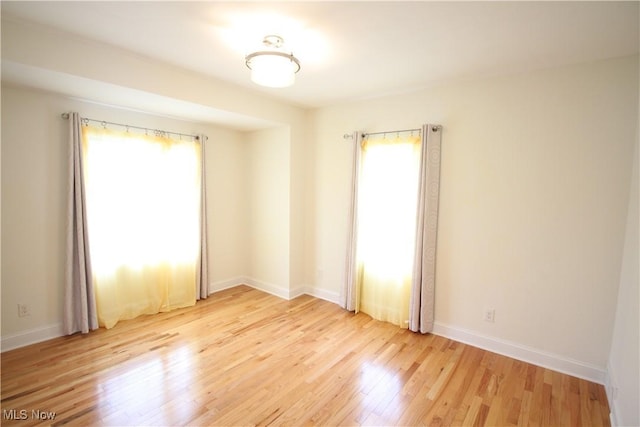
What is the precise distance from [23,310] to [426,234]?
377cm

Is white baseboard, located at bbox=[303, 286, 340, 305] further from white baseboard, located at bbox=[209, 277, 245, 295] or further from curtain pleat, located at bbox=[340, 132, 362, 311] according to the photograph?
white baseboard, located at bbox=[209, 277, 245, 295]

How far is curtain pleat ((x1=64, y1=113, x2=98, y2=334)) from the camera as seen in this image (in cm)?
277

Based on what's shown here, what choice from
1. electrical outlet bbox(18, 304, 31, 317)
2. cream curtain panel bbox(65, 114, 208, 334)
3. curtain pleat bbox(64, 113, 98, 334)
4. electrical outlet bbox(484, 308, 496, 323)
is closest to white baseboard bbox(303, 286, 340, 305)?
cream curtain panel bbox(65, 114, 208, 334)

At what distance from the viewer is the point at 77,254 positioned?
112 inches

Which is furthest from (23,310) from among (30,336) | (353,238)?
(353,238)

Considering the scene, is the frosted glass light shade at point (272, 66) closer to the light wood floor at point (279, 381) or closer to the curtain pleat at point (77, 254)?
the curtain pleat at point (77, 254)

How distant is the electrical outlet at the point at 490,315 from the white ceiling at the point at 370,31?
212cm

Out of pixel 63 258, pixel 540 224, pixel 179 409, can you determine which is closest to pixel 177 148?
pixel 63 258

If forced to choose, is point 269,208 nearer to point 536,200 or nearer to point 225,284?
point 225,284

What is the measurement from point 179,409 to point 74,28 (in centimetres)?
264

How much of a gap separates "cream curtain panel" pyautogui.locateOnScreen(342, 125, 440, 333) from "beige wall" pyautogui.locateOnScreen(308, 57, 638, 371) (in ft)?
0.47

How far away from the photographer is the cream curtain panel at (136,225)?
290 centimetres

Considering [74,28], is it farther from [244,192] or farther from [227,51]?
[244,192]

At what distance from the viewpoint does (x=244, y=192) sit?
4.45m
